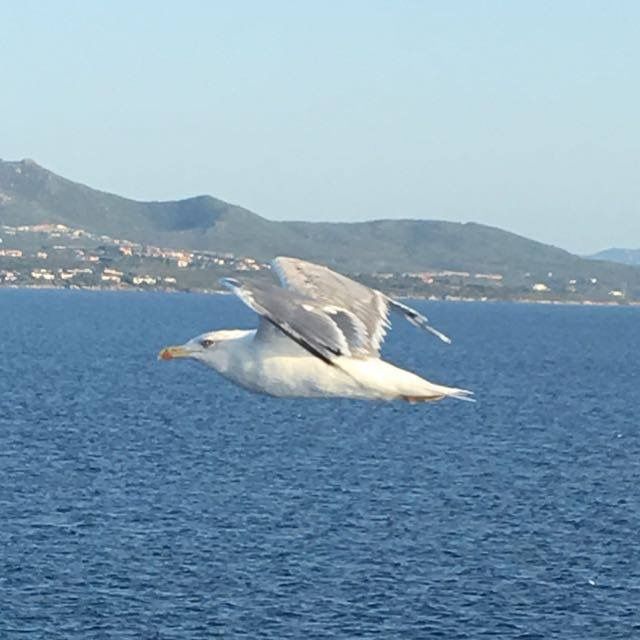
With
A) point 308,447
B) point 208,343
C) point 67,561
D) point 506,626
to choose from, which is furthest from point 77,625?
point 308,447

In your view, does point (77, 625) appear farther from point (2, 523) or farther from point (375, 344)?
point (375, 344)

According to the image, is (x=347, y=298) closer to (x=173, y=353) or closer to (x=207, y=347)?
(x=207, y=347)

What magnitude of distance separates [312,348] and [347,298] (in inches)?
172

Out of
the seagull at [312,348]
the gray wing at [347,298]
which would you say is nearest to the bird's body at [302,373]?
the seagull at [312,348]

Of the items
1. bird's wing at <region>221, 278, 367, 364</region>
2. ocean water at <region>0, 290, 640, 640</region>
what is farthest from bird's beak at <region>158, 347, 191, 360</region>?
ocean water at <region>0, 290, 640, 640</region>

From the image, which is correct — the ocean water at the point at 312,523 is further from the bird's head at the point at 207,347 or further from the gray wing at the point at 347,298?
the bird's head at the point at 207,347

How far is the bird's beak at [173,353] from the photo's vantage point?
21.0 m

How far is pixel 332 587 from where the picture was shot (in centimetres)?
7469

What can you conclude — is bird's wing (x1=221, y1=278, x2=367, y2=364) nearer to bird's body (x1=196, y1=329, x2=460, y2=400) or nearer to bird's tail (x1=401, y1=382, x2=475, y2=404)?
bird's body (x1=196, y1=329, x2=460, y2=400)

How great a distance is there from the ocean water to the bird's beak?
152 ft

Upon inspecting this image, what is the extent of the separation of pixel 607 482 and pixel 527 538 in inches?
871

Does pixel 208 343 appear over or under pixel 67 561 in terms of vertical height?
over

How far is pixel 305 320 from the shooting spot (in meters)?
18.6

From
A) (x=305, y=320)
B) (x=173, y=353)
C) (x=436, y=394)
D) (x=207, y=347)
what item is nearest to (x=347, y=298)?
(x=207, y=347)
